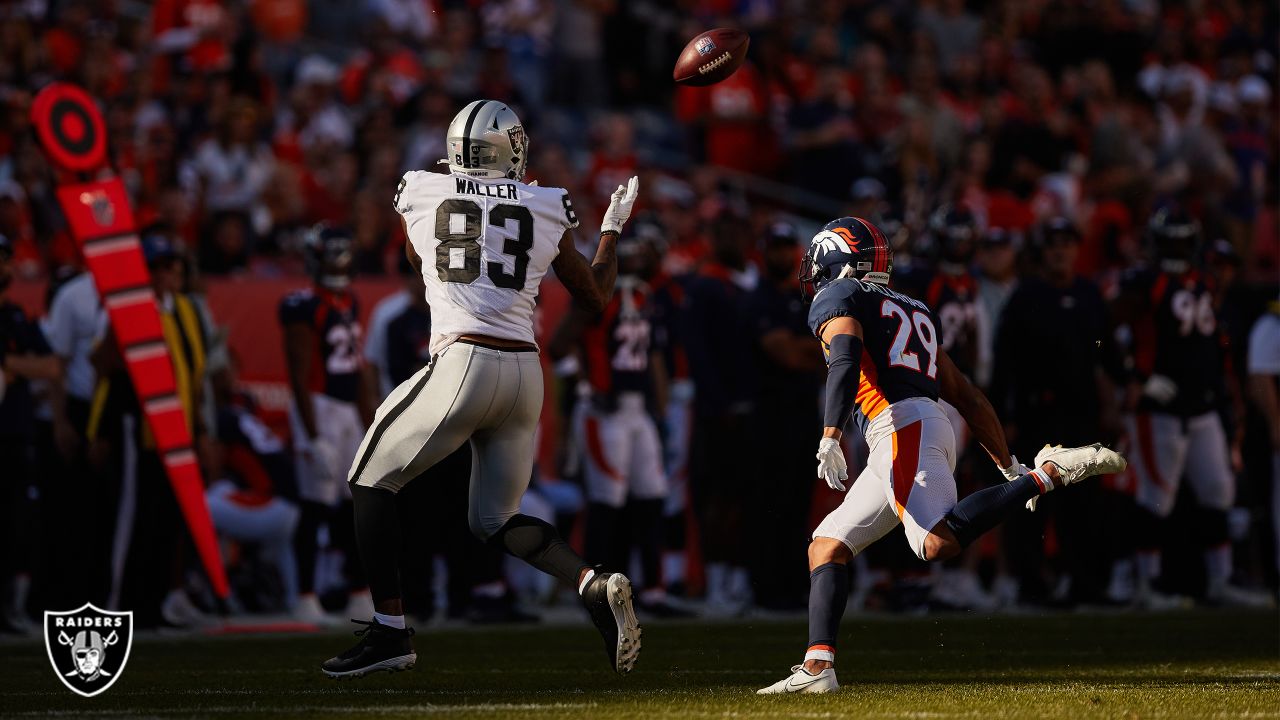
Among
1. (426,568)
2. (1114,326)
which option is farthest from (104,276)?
(1114,326)

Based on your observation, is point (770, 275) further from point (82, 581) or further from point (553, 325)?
point (82, 581)

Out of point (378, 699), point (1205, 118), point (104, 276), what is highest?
point (1205, 118)

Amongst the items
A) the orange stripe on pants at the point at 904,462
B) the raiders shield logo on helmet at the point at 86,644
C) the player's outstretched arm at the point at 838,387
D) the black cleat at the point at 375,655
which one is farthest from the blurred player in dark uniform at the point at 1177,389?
the raiders shield logo on helmet at the point at 86,644

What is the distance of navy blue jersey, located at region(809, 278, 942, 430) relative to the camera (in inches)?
251

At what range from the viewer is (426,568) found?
32.9ft

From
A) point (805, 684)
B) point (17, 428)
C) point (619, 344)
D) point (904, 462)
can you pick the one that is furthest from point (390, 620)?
point (619, 344)

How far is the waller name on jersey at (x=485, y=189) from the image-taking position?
6418 mm

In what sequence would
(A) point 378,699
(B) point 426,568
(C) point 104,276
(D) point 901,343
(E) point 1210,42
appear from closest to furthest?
(A) point 378,699
(D) point 901,343
(C) point 104,276
(B) point 426,568
(E) point 1210,42

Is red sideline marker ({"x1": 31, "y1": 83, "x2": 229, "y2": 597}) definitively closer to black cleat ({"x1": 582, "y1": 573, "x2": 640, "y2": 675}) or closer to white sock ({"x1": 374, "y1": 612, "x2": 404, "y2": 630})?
white sock ({"x1": 374, "y1": 612, "x2": 404, "y2": 630})

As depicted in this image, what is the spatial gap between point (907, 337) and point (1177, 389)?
4.79 m

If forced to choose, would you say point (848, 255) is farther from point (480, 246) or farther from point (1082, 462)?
point (480, 246)

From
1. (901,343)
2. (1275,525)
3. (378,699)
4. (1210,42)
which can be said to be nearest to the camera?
(378,699)

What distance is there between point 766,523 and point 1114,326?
8.01 ft

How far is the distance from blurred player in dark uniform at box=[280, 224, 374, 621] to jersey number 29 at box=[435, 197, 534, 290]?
3.85 meters
